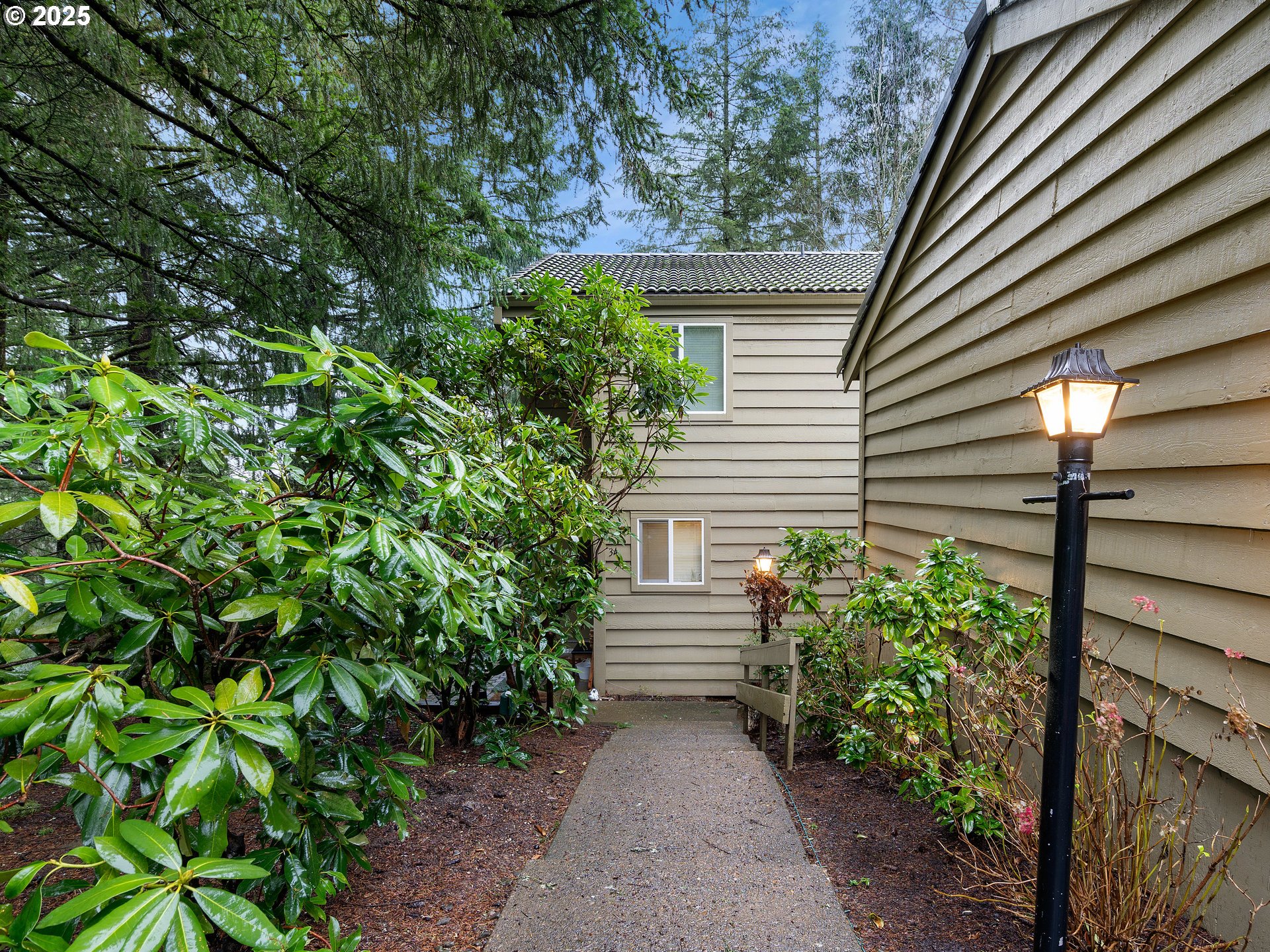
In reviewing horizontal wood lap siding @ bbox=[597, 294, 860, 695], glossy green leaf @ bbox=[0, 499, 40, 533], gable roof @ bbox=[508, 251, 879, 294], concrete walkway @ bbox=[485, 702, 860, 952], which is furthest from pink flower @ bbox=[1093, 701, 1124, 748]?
horizontal wood lap siding @ bbox=[597, 294, 860, 695]

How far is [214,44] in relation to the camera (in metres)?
3.38

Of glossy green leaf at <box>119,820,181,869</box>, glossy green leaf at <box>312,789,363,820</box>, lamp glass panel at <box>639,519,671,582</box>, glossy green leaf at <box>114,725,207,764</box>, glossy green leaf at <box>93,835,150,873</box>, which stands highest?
glossy green leaf at <box>114,725,207,764</box>

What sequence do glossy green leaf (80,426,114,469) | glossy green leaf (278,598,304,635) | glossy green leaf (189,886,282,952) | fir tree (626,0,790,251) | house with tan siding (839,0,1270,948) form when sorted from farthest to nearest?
fir tree (626,0,790,251), house with tan siding (839,0,1270,948), glossy green leaf (278,598,304,635), glossy green leaf (80,426,114,469), glossy green leaf (189,886,282,952)

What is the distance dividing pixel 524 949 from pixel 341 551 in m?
1.79

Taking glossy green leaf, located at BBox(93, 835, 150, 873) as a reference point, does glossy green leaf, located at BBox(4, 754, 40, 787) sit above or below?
above

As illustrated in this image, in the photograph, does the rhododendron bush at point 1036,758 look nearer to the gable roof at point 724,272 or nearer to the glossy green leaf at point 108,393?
the glossy green leaf at point 108,393

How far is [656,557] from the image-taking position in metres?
8.12

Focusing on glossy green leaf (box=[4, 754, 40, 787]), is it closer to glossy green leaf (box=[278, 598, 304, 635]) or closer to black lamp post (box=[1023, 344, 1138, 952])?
glossy green leaf (box=[278, 598, 304, 635])

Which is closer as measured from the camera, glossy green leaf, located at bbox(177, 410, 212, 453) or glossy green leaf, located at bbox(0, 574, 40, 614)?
glossy green leaf, located at bbox(0, 574, 40, 614)

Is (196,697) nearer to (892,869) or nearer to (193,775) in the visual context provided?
(193,775)

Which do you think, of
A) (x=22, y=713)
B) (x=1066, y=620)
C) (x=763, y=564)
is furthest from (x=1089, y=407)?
(x=763, y=564)

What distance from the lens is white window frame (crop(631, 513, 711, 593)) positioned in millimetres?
7996

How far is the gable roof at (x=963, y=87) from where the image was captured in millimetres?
2922

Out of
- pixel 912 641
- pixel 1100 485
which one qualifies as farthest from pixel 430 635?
pixel 912 641
